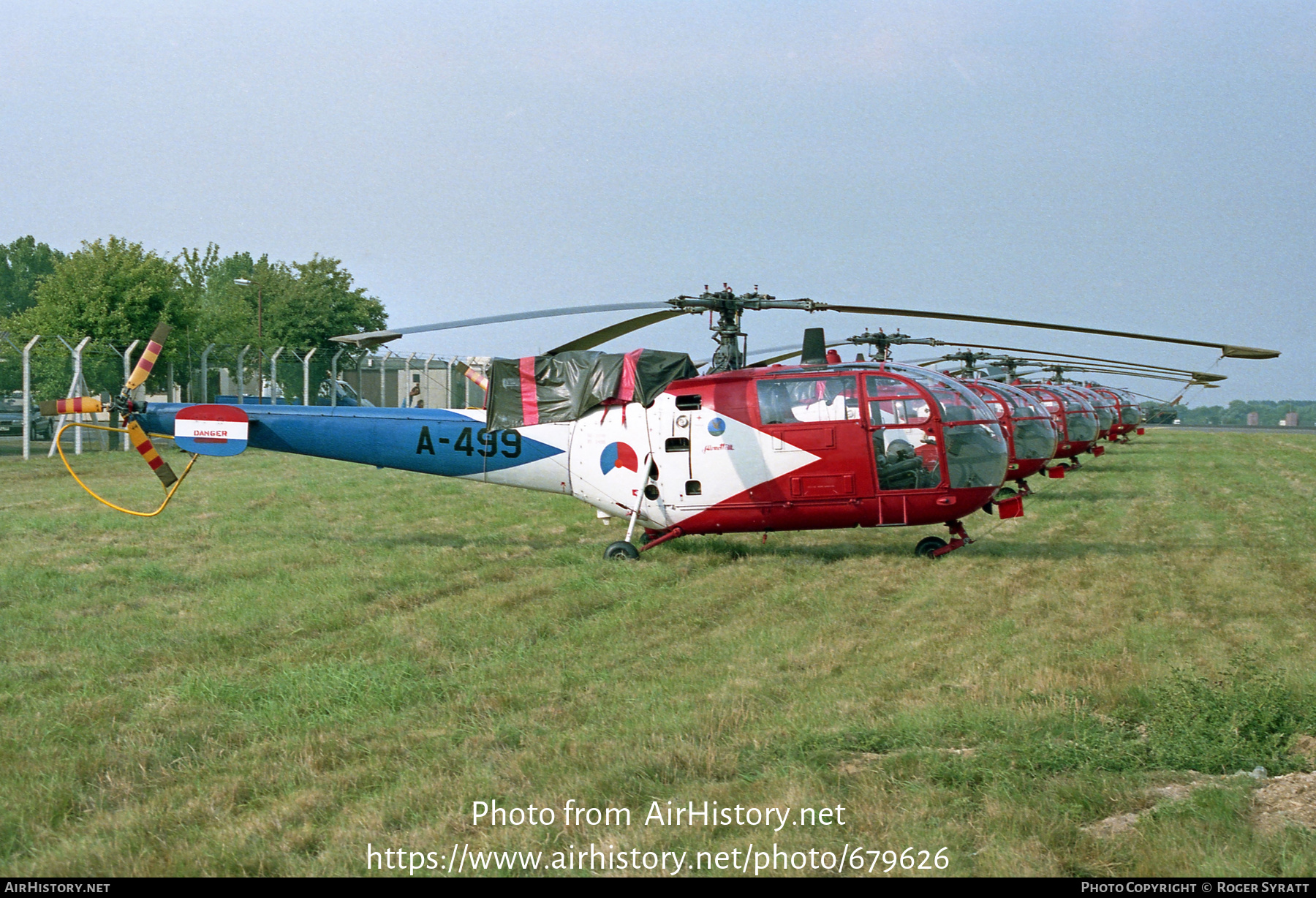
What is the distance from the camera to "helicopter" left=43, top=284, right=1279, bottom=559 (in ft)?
37.9

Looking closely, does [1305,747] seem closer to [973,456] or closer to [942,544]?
[973,456]

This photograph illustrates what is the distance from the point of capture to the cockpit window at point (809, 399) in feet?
38.0

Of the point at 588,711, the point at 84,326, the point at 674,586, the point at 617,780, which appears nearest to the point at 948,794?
the point at 617,780

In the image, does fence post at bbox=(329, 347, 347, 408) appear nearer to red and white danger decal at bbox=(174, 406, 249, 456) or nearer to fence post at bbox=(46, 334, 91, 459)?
red and white danger decal at bbox=(174, 406, 249, 456)

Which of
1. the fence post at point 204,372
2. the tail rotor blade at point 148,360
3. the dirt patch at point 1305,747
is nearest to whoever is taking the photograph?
the dirt patch at point 1305,747

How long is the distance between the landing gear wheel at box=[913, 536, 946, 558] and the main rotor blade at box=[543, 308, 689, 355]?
393 centimetres

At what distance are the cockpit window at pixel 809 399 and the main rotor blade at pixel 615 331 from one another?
134 centimetres

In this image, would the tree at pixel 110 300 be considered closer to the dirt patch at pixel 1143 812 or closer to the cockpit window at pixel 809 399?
the cockpit window at pixel 809 399

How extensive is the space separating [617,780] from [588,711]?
1258 millimetres

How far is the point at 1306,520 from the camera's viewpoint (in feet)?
51.7

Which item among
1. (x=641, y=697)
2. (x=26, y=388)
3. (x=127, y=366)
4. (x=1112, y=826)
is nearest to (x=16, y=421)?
(x=127, y=366)

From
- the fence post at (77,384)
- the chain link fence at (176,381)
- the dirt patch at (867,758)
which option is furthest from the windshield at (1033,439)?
the fence post at (77,384)

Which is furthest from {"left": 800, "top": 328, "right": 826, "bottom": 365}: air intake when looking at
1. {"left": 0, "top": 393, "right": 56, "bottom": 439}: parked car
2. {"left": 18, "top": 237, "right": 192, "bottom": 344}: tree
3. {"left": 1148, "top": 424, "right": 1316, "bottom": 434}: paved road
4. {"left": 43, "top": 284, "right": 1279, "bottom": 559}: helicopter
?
{"left": 1148, "top": 424, "right": 1316, "bottom": 434}: paved road

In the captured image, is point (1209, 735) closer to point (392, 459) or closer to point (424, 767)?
point (424, 767)
